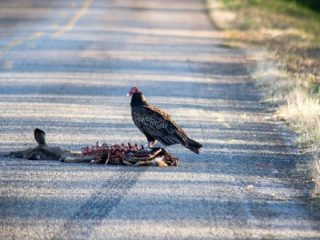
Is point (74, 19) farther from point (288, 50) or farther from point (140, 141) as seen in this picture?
point (140, 141)

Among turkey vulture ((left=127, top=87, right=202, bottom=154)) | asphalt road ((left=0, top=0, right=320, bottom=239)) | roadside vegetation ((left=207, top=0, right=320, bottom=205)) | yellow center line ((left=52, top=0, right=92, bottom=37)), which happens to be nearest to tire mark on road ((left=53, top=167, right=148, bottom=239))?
asphalt road ((left=0, top=0, right=320, bottom=239))

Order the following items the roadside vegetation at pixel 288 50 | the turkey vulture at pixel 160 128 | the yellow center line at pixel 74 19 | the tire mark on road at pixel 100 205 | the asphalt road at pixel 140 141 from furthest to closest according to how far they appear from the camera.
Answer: the yellow center line at pixel 74 19
the roadside vegetation at pixel 288 50
the turkey vulture at pixel 160 128
the asphalt road at pixel 140 141
the tire mark on road at pixel 100 205

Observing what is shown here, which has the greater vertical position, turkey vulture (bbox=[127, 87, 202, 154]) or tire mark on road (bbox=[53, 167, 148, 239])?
turkey vulture (bbox=[127, 87, 202, 154])

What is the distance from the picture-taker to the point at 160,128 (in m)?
9.05

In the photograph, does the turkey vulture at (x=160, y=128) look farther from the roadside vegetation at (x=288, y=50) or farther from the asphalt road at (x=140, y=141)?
the roadside vegetation at (x=288, y=50)

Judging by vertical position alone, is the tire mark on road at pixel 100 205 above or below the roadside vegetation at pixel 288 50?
below

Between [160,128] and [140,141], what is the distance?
129 cm

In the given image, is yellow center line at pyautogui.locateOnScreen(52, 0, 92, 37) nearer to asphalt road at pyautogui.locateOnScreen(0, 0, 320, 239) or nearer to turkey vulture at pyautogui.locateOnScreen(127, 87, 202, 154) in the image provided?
asphalt road at pyautogui.locateOnScreen(0, 0, 320, 239)

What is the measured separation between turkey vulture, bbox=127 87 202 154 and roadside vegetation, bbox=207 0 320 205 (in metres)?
1.27

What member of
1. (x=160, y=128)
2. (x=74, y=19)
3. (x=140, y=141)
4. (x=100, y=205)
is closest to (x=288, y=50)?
(x=74, y=19)

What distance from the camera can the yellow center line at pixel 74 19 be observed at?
2329 cm

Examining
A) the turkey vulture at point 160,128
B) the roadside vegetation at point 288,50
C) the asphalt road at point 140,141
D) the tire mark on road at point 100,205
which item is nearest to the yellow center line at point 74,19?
the asphalt road at point 140,141

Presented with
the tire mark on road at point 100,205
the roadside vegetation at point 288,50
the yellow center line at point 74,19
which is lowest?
the tire mark on road at point 100,205

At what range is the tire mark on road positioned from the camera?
667 cm
